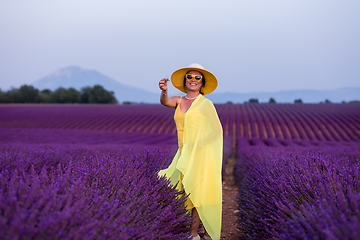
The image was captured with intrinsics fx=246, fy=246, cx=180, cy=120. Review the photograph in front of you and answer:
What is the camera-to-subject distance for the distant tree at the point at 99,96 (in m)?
50.4

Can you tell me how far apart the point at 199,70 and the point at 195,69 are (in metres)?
0.05

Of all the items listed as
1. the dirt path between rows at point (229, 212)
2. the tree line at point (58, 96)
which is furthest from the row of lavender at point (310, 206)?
the tree line at point (58, 96)

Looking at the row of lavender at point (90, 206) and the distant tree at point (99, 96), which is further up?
the distant tree at point (99, 96)

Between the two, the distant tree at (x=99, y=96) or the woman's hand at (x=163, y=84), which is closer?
the woman's hand at (x=163, y=84)

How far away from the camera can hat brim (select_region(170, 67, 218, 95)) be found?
2.76m

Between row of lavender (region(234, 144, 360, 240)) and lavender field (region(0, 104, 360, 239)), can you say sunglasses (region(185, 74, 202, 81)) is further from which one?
row of lavender (region(234, 144, 360, 240))

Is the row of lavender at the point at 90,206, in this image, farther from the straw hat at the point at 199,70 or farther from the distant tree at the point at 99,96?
the distant tree at the point at 99,96

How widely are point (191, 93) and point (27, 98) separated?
55.2 meters

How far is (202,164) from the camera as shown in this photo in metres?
2.50

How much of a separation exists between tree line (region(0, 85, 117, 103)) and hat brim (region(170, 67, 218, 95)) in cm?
4998

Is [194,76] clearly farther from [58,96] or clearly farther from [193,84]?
[58,96]

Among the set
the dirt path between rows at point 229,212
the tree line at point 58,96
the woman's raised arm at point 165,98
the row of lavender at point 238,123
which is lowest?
the dirt path between rows at point 229,212

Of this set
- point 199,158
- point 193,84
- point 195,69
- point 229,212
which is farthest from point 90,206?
point 229,212

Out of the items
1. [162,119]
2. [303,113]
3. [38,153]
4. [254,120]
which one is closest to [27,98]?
[162,119]
